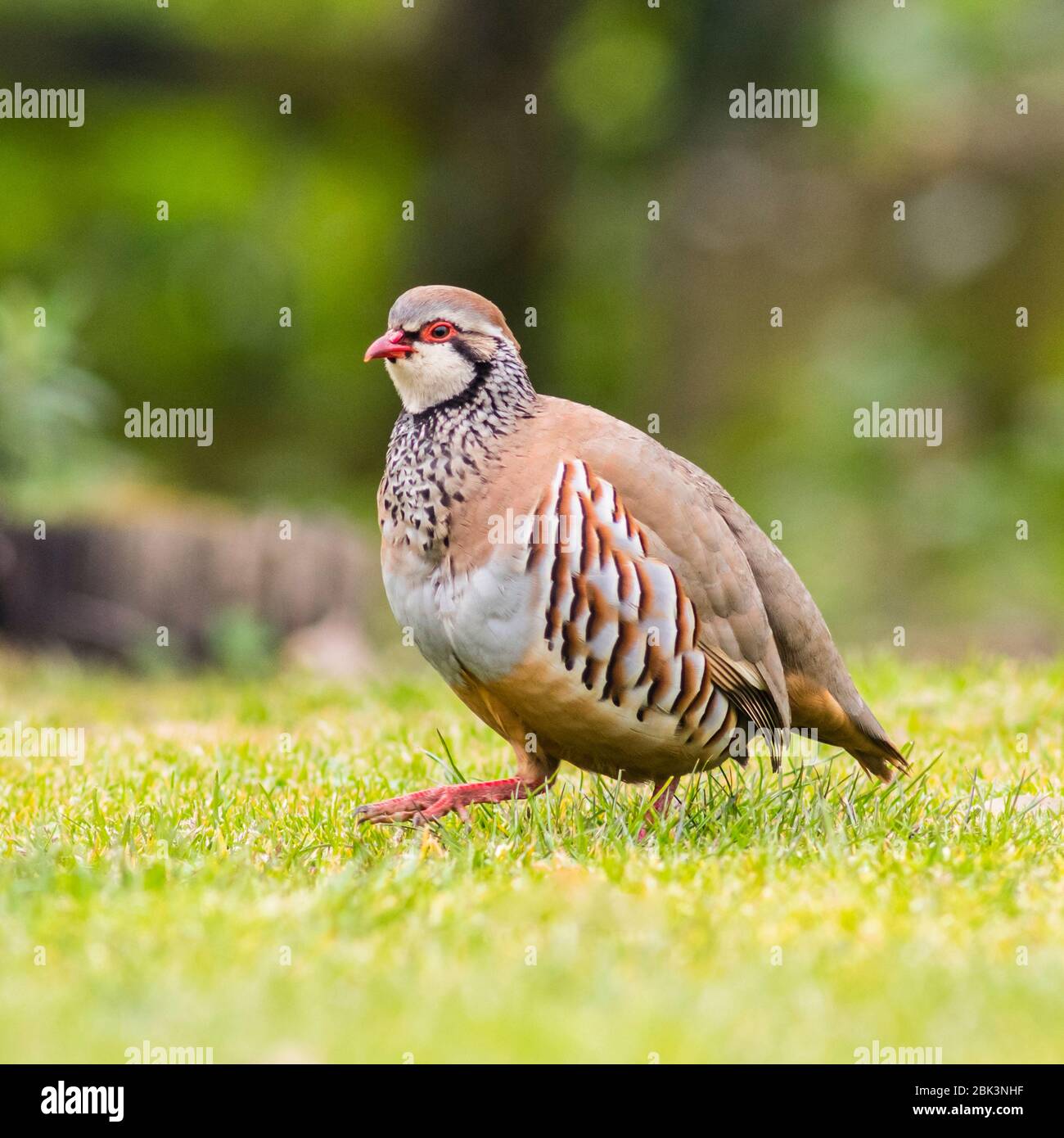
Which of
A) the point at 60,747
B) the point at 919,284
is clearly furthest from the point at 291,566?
the point at 919,284

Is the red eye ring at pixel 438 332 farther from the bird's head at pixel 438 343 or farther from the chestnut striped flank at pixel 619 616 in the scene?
the chestnut striped flank at pixel 619 616

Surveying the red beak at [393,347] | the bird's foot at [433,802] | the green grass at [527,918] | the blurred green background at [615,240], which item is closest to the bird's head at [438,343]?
the red beak at [393,347]

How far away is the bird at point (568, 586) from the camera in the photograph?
4391 millimetres

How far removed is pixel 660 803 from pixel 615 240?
13727 mm

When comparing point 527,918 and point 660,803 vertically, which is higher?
point 660,803

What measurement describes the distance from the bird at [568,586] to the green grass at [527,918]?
0.61 feet

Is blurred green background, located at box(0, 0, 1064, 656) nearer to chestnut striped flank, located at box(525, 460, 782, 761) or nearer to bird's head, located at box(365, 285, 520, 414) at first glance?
bird's head, located at box(365, 285, 520, 414)

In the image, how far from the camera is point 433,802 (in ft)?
15.0

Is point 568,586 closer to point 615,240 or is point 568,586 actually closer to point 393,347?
point 393,347

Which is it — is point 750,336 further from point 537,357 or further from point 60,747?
point 60,747

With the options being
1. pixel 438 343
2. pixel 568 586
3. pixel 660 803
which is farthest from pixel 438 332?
pixel 660 803

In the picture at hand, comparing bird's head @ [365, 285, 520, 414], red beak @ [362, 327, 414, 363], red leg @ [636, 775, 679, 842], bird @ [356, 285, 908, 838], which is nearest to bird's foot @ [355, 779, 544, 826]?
bird @ [356, 285, 908, 838]

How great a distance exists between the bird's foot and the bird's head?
1.14 m

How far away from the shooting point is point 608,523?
444 cm
